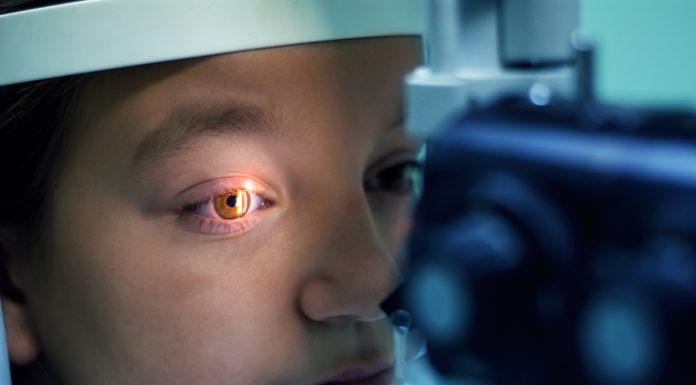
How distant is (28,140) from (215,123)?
5.5 inches

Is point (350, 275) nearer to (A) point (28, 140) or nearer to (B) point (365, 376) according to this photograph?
(B) point (365, 376)

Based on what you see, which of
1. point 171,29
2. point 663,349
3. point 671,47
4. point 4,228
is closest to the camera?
point 663,349

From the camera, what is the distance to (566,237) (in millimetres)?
319

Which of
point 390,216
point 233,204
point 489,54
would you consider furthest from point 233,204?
point 489,54

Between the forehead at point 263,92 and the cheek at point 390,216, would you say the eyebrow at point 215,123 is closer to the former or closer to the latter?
the forehead at point 263,92

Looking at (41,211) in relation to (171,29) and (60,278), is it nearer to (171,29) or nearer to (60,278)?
(60,278)

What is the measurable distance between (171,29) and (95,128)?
0.30 feet

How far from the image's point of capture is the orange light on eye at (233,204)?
1.93 feet

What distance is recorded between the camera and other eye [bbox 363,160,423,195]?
64 centimetres

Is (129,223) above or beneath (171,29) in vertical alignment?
beneath

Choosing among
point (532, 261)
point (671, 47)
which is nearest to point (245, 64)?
point (532, 261)

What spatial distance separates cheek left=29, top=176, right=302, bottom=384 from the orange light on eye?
2 cm

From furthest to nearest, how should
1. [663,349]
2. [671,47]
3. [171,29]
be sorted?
[671,47], [171,29], [663,349]

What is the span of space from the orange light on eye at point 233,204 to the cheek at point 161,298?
20mm
